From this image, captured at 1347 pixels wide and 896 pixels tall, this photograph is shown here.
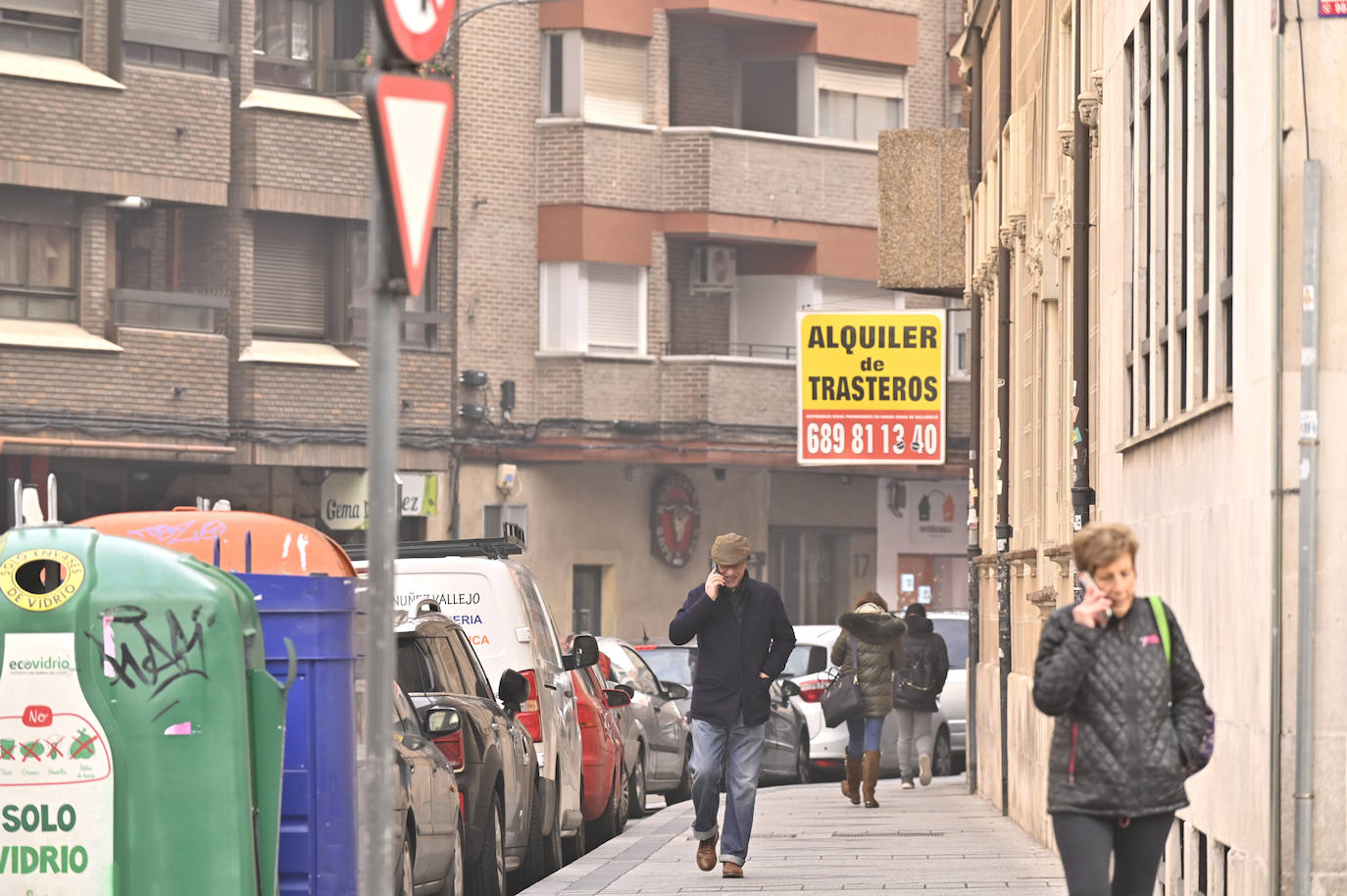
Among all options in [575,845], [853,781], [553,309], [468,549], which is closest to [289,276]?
[553,309]

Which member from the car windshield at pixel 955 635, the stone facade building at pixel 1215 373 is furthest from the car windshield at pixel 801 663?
the stone facade building at pixel 1215 373

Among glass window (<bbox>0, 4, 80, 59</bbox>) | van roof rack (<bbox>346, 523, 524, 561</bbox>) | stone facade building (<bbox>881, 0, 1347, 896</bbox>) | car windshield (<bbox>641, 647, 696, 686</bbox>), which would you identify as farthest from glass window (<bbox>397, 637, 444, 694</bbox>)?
glass window (<bbox>0, 4, 80, 59</bbox>)

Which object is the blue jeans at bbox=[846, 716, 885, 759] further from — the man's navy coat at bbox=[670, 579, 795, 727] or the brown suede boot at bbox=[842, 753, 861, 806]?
the man's navy coat at bbox=[670, 579, 795, 727]

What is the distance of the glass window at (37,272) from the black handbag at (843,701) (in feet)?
47.2

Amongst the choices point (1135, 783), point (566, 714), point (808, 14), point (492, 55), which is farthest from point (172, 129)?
point (1135, 783)

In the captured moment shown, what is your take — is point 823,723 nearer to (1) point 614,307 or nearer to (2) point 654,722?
(2) point 654,722

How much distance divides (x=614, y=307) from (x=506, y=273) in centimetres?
172

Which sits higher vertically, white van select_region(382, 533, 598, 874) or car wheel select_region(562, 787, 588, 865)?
white van select_region(382, 533, 598, 874)

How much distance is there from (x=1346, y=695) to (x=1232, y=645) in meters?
0.97

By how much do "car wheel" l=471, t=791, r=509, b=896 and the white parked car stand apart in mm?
12657

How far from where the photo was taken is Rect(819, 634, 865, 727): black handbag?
845 inches

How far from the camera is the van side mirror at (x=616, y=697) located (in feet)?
61.8

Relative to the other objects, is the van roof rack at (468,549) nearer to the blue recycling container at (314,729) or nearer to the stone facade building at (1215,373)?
the stone facade building at (1215,373)

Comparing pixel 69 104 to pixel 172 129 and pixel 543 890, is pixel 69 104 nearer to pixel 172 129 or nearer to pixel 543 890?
pixel 172 129
